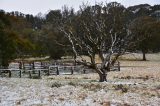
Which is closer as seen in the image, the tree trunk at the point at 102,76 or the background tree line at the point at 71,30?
the tree trunk at the point at 102,76

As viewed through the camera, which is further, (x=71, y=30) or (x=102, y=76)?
(x=71, y=30)

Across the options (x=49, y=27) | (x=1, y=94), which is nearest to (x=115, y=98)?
(x=1, y=94)

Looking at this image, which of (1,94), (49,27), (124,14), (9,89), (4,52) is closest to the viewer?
(1,94)

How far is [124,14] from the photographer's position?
236 feet

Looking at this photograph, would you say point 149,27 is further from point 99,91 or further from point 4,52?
point 99,91

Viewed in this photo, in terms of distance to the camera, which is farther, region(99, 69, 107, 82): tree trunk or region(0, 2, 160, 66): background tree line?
region(0, 2, 160, 66): background tree line

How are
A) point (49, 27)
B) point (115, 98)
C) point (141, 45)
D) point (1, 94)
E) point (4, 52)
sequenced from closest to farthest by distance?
point (115, 98)
point (1, 94)
point (4, 52)
point (141, 45)
point (49, 27)

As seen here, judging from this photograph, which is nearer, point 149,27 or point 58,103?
point 58,103

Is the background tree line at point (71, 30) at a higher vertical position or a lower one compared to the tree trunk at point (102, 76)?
higher

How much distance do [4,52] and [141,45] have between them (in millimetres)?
43192

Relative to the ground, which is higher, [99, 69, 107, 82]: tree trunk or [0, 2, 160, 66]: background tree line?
[0, 2, 160, 66]: background tree line

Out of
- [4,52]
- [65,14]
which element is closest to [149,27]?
[65,14]

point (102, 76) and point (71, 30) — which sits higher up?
point (71, 30)

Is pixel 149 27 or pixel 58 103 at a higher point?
pixel 149 27
